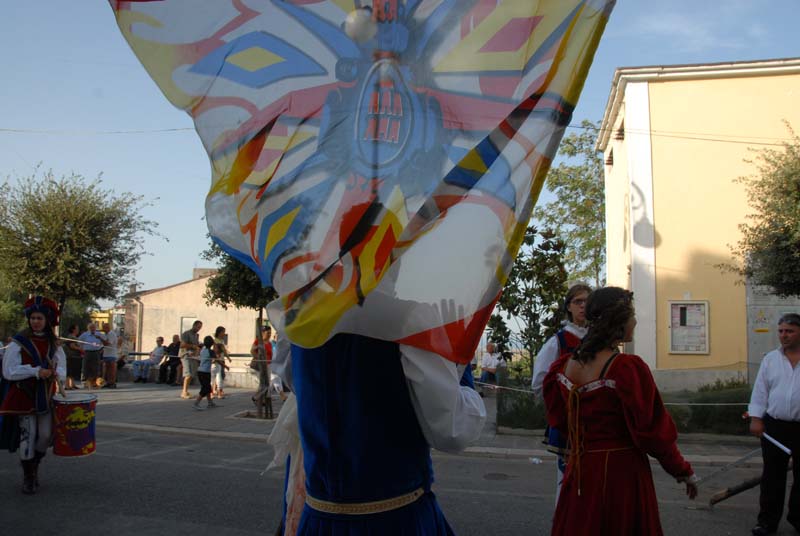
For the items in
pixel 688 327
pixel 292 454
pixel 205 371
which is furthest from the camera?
pixel 688 327

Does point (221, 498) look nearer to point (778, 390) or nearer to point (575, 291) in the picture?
point (575, 291)

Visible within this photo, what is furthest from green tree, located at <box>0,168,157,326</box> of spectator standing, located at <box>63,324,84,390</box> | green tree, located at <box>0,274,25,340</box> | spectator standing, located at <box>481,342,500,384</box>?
green tree, located at <box>0,274,25,340</box>

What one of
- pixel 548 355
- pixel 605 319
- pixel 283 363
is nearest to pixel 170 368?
pixel 548 355

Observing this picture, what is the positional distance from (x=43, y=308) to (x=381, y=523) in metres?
6.50

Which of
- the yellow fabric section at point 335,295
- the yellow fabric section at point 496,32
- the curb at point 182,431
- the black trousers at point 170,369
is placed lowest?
the curb at point 182,431

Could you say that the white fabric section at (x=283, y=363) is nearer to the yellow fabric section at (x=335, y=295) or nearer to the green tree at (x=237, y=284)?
the yellow fabric section at (x=335, y=295)

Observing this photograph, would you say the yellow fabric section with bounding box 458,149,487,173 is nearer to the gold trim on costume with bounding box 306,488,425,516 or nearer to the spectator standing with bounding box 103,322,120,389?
the gold trim on costume with bounding box 306,488,425,516

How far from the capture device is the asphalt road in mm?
5904

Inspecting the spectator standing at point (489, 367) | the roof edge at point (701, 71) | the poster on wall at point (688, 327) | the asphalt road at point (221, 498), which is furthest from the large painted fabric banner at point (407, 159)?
the roof edge at point (701, 71)

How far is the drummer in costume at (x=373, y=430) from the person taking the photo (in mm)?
1863

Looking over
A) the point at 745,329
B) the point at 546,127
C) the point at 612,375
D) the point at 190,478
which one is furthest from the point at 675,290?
the point at 546,127

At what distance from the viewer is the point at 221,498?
22.4 feet

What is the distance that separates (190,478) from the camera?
774 cm

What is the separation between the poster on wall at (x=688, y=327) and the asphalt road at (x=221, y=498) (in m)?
10.5
